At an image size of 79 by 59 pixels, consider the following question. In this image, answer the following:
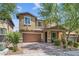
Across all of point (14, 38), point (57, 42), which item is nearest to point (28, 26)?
point (14, 38)

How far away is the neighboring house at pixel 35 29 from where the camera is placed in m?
6.53

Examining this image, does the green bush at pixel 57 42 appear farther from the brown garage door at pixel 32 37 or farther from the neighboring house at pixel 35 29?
the brown garage door at pixel 32 37

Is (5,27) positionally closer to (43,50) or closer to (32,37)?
(32,37)

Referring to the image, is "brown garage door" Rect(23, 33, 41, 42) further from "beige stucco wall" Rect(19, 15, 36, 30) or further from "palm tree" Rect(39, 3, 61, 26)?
"palm tree" Rect(39, 3, 61, 26)

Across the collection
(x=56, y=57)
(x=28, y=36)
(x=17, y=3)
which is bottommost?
(x=56, y=57)

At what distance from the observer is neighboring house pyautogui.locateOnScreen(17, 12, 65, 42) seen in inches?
257

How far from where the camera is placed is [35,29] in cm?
655

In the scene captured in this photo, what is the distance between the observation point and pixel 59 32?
653 cm

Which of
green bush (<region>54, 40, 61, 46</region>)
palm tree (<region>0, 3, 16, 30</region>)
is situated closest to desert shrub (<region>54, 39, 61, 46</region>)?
green bush (<region>54, 40, 61, 46</region>)

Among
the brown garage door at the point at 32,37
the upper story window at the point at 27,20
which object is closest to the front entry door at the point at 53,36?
the brown garage door at the point at 32,37

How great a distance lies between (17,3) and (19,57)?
104 centimetres

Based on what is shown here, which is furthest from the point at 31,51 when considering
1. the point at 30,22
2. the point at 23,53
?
the point at 30,22

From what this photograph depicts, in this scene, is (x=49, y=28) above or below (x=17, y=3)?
below

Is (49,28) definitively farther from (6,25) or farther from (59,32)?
(6,25)
